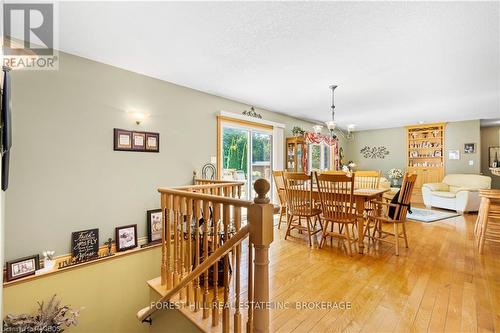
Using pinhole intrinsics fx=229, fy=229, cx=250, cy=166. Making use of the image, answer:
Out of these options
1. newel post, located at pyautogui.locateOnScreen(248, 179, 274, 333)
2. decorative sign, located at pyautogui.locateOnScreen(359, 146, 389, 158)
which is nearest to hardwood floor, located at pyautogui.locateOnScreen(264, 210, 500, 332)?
newel post, located at pyautogui.locateOnScreen(248, 179, 274, 333)

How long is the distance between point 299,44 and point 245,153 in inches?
108

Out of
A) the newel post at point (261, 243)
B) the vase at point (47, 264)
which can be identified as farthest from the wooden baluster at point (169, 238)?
the vase at point (47, 264)

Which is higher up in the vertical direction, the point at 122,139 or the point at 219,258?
the point at 122,139

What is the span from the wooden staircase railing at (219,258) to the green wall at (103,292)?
12.2 inches

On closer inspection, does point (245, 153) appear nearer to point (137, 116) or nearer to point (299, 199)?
point (299, 199)

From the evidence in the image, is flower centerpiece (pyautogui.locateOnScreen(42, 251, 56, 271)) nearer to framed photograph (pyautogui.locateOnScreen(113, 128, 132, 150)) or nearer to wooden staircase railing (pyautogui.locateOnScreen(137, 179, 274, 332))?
wooden staircase railing (pyautogui.locateOnScreen(137, 179, 274, 332))

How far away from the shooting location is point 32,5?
1860 millimetres

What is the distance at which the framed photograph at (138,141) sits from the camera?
3.07 m

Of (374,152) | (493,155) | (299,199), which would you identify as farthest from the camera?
(374,152)

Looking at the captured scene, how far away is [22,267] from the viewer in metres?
2.24

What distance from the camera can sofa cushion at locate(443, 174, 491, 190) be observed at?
18.3 feet

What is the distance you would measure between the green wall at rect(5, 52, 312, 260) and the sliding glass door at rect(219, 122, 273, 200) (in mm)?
983

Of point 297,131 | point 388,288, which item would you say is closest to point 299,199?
point 388,288

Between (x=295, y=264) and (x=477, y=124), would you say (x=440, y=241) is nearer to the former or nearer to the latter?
(x=295, y=264)
